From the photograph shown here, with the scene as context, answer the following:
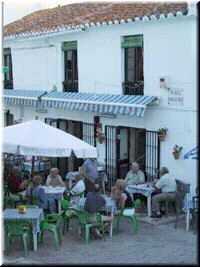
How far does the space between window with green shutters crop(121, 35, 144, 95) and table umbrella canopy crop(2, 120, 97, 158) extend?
12.8 feet

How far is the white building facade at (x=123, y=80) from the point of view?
1377cm

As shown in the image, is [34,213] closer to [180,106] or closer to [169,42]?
[180,106]

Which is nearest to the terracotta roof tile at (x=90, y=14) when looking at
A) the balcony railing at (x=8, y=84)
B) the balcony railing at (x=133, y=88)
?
the balcony railing at (x=133, y=88)

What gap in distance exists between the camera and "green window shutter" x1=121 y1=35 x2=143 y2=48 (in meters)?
15.0

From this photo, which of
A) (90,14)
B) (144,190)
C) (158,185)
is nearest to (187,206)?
(158,185)

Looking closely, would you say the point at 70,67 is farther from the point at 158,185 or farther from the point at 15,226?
the point at 15,226

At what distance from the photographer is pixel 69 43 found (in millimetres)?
17906

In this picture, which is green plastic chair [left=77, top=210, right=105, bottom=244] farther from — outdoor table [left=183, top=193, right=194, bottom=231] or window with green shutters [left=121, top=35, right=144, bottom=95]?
window with green shutters [left=121, top=35, right=144, bottom=95]

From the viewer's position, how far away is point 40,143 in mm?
11789

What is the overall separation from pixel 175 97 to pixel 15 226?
6031mm

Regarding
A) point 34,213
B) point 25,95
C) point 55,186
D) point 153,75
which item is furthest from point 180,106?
point 25,95

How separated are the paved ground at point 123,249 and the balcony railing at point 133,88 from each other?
4.55m

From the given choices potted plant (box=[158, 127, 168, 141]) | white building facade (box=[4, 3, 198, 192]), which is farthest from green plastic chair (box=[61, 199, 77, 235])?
potted plant (box=[158, 127, 168, 141])

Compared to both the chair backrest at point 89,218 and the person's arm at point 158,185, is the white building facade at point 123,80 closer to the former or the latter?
the person's arm at point 158,185
